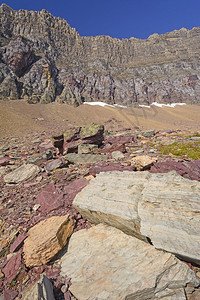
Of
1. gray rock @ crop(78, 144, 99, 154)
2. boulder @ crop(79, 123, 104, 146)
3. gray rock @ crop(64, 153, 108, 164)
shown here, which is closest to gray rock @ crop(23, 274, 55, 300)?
gray rock @ crop(64, 153, 108, 164)

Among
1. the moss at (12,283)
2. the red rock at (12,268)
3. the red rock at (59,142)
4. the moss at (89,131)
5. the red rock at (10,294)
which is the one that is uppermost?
the moss at (89,131)

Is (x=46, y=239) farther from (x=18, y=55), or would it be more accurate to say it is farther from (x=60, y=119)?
(x=18, y=55)

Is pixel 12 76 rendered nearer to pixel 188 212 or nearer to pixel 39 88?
pixel 39 88

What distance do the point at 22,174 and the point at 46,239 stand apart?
5.30 m

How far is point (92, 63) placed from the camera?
86.6 m

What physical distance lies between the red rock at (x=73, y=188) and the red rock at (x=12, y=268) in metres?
2.15

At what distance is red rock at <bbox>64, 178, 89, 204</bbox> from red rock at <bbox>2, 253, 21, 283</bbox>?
84.7 inches

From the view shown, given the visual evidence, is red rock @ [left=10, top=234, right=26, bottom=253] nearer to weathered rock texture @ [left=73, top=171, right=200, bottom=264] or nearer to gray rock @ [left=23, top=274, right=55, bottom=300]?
gray rock @ [left=23, top=274, right=55, bottom=300]

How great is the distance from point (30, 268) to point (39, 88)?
67.9m

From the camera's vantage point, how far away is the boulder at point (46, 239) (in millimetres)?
3533

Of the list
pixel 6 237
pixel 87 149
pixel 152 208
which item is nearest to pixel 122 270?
pixel 152 208

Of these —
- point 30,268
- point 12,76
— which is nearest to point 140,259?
point 30,268

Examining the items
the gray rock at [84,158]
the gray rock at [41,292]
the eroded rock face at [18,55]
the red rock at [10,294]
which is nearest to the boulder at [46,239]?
the red rock at [10,294]

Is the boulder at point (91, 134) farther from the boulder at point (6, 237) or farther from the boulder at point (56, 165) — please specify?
the boulder at point (6, 237)
